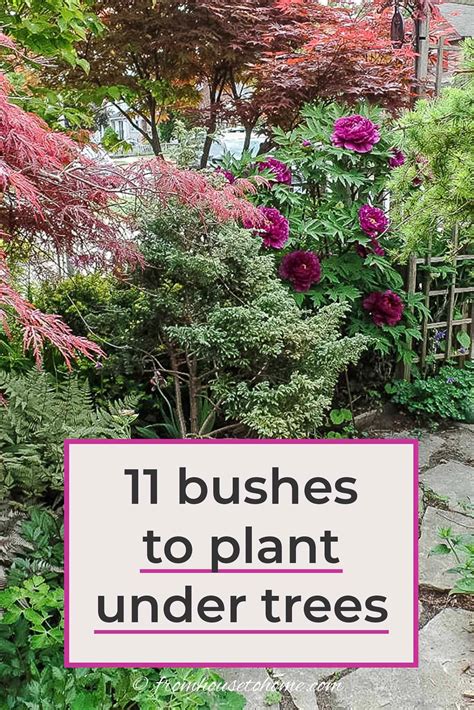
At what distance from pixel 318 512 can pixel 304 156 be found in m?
1.90

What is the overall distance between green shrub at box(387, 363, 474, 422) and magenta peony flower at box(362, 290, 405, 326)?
407mm

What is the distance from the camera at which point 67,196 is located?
Result: 5.01 ft

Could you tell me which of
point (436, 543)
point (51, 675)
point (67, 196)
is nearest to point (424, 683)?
point (436, 543)

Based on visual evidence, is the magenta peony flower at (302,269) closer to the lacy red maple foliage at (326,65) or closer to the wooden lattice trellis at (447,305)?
the wooden lattice trellis at (447,305)

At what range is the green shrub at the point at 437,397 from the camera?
3072 millimetres

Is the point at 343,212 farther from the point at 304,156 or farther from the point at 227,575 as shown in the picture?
the point at 227,575

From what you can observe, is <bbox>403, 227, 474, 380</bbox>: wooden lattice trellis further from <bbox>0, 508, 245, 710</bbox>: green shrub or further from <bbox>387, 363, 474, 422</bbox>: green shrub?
<bbox>0, 508, 245, 710</bbox>: green shrub

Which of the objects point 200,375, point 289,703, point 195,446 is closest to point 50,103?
point 200,375

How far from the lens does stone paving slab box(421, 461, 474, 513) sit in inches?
93.6

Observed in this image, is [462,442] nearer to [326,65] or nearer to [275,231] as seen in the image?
[275,231]

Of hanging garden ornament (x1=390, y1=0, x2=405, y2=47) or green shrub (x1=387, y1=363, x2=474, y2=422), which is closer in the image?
hanging garden ornament (x1=390, y1=0, x2=405, y2=47)

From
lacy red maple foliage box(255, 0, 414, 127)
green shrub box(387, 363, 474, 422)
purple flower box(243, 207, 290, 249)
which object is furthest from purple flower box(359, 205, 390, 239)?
green shrub box(387, 363, 474, 422)

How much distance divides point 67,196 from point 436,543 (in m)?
1.51

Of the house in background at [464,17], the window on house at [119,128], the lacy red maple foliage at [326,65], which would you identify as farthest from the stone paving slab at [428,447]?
the house in background at [464,17]
